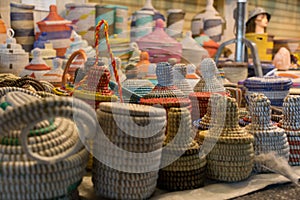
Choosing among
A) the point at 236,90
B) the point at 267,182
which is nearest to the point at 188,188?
the point at 267,182

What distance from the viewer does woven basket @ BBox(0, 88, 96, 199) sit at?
0.54 m

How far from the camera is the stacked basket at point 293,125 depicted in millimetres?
909

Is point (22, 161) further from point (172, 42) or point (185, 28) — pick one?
point (185, 28)

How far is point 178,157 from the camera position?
735mm

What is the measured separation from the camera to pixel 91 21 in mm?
2037

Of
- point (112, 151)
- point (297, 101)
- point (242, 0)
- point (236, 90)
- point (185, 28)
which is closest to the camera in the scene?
point (112, 151)

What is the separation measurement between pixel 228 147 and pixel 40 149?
0.37 m

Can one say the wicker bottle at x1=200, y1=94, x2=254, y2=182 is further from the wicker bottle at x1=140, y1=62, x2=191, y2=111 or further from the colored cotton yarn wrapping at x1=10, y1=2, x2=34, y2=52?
the colored cotton yarn wrapping at x1=10, y1=2, x2=34, y2=52

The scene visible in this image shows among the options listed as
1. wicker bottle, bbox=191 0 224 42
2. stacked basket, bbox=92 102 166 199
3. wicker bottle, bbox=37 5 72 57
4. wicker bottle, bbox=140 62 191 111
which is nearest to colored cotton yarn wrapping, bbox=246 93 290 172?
wicker bottle, bbox=140 62 191 111

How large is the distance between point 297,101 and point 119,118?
0.48 meters

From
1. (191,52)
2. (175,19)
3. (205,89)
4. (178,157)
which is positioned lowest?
(178,157)

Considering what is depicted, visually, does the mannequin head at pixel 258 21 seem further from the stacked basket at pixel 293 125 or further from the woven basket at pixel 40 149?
the woven basket at pixel 40 149

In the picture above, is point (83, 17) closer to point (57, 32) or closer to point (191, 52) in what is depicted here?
point (57, 32)

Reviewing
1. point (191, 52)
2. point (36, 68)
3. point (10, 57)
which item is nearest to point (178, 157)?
point (36, 68)
